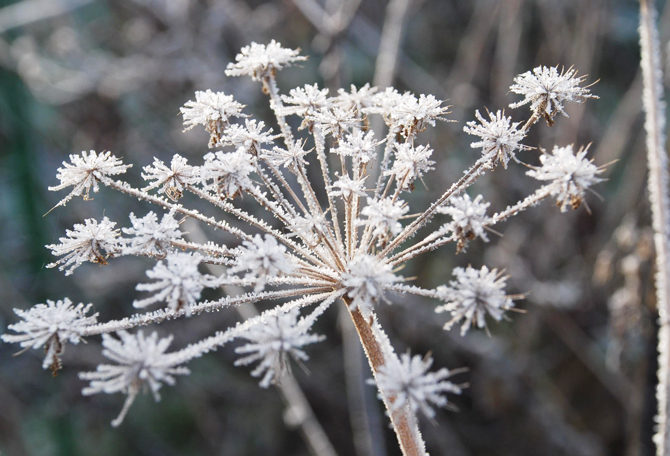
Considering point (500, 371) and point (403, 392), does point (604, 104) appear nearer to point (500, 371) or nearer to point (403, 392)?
point (500, 371)

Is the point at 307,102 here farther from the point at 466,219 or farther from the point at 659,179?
the point at 659,179

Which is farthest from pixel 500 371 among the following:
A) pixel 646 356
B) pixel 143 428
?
pixel 143 428

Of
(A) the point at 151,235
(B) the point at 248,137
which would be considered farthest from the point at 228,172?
(A) the point at 151,235

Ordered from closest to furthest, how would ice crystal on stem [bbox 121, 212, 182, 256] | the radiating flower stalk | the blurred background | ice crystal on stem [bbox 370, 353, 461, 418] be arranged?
ice crystal on stem [bbox 370, 353, 461, 418] < the radiating flower stalk < ice crystal on stem [bbox 121, 212, 182, 256] < the blurred background

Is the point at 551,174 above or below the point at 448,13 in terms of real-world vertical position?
below

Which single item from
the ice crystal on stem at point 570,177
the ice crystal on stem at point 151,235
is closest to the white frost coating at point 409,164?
the ice crystal on stem at point 570,177

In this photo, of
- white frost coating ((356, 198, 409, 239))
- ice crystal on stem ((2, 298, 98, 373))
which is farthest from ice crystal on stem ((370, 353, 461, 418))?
ice crystal on stem ((2, 298, 98, 373))

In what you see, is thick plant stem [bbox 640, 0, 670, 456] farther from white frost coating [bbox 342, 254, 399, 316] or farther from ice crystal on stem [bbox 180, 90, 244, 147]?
ice crystal on stem [bbox 180, 90, 244, 147]
